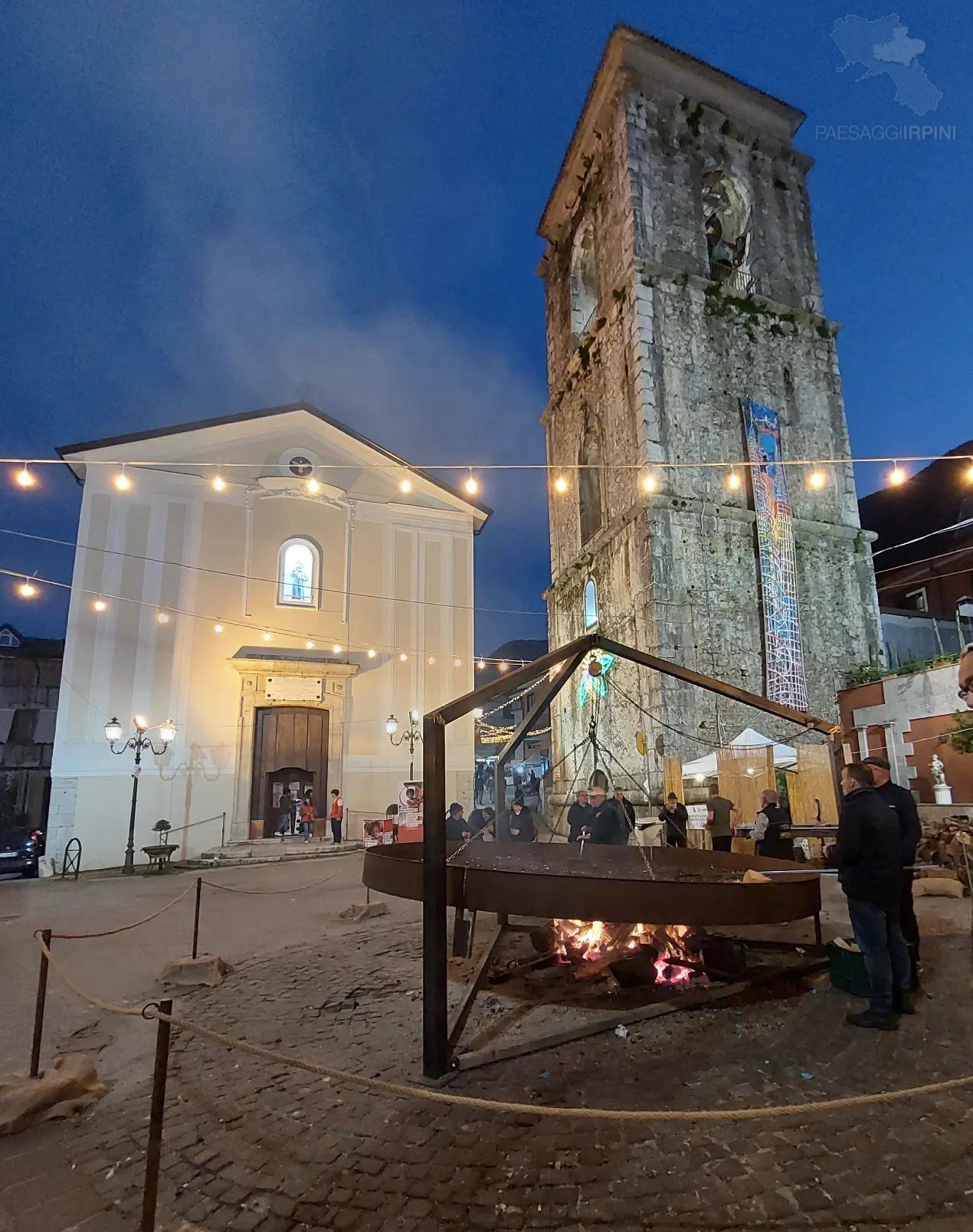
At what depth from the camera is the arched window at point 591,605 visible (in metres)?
19.6

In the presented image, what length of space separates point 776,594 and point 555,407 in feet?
37.2

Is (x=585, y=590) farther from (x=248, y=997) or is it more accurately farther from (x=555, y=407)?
(x=248, y=997)

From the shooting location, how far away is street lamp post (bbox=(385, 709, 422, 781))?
20844 millimetres

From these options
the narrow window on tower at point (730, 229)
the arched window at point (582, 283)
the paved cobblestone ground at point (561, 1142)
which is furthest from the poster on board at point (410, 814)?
the narrow window on tower at point (730, 229)

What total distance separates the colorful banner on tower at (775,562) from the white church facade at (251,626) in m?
9.57

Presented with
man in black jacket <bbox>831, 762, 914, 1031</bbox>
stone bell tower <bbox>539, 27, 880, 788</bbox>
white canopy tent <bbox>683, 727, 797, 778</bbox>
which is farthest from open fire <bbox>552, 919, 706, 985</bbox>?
stone bell tower <bbox>539, 27, 880, 788</bbox>

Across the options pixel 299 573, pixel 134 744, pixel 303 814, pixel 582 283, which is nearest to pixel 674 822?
pixel 303 814

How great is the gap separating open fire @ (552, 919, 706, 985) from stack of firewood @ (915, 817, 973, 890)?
6.42 meters

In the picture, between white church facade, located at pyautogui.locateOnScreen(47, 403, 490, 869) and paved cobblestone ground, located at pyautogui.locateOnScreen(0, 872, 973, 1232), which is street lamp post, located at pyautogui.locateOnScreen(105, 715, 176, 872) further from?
paved cobblestone ground, located at pyautogui.locateOnScreen(0, 872, 973, 1232)

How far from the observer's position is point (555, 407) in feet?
78.5

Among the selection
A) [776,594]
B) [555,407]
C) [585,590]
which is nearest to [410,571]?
[585,590]

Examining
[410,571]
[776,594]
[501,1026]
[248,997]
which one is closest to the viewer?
[501,1026]

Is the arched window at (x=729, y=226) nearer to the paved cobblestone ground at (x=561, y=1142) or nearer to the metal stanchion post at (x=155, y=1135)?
the paved cobblestone ground at (x=561, y=1142)

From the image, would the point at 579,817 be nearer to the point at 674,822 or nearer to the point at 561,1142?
the point at 674,822
